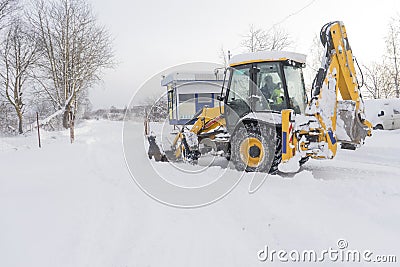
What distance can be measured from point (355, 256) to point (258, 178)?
2.46 meters

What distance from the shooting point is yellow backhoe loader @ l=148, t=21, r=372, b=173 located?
4.67 m

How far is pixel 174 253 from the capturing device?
8.49ft

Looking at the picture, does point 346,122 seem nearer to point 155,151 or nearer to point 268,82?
point 268,82

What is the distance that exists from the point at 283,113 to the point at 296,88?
1022mm

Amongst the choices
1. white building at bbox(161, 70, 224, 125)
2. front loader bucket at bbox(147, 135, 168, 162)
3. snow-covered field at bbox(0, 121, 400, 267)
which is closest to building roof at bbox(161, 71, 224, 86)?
white building at bbox(161, 70, 224, 125)

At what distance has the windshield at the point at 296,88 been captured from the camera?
527 centimetres

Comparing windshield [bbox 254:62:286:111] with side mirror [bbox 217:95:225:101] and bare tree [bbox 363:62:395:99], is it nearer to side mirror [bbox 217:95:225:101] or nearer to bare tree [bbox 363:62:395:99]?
side mirror [bbox 217:95:225:101]

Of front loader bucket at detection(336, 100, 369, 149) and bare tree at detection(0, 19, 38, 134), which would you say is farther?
bare tree at detection(0, 19, 38, 134)

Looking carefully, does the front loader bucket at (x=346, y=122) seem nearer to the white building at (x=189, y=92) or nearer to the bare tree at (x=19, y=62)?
the white building at (x=189, y=92)

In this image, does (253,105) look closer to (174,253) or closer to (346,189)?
(346,189)

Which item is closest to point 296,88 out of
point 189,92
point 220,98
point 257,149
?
point 257,149

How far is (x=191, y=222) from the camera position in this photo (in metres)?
3.19

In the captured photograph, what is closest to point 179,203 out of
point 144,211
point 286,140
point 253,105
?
point 144,211

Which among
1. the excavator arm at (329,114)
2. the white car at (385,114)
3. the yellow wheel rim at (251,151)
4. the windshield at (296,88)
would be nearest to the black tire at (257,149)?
the yellow wheel rim at (251,151)
